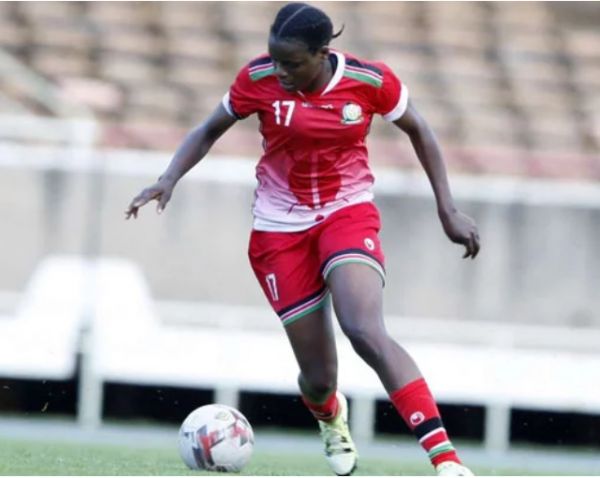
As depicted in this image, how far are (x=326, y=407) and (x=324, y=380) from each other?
0.97 ft

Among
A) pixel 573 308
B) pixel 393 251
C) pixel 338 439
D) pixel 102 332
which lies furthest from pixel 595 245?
pixel 338 439

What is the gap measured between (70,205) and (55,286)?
70 centimetres

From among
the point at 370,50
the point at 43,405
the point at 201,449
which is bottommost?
the point at 43,405

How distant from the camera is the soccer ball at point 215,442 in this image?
7512 millimetres

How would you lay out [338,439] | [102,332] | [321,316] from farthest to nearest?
[102,332]
[338,439]
[321,316]

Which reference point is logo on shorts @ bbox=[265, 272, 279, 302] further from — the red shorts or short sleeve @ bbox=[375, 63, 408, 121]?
short sleeve @ bbox=[375, 63, 408, 121]

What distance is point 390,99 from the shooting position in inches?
277

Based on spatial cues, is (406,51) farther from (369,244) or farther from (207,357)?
(369,244)

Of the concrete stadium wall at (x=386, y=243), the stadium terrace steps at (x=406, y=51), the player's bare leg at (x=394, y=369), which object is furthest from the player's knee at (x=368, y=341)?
the stadium terrace steps at (x=406, y=51)

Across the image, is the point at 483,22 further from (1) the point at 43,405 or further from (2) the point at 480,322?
(1) the point at 43,405

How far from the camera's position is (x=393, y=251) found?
46.1 ft

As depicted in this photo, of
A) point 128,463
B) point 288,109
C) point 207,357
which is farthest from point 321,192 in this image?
point 207,357

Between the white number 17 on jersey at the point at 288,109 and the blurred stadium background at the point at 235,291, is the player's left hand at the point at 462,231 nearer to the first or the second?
the white number 17 on jersey at the point at 288,109

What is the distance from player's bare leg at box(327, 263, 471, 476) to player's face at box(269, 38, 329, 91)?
862mm
